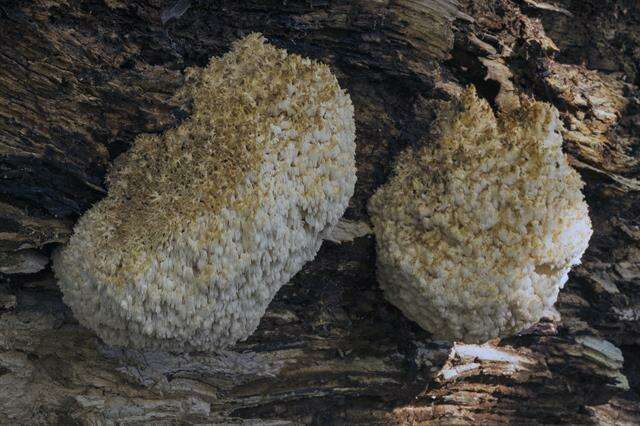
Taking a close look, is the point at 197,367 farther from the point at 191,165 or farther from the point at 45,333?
the point at 191,165

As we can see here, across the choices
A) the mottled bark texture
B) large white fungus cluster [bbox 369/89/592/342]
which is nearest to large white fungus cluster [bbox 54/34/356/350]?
the mottled bark texture

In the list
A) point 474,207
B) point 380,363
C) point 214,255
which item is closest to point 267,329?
point 380,363

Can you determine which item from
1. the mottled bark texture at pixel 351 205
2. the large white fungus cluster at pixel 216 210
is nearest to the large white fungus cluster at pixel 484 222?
the mottled bark texture at pixel 351 205

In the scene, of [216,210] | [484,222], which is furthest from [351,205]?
[216,210]

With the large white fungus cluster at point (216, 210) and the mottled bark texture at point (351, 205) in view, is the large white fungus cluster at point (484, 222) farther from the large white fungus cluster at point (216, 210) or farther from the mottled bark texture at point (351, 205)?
the large white fungus cluster at point (216, 210)

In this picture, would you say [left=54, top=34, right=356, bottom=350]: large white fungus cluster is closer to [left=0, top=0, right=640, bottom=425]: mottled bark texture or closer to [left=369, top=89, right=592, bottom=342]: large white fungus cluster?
[left=0, top=0, right=640, bottom=425]: mottled bark texture
